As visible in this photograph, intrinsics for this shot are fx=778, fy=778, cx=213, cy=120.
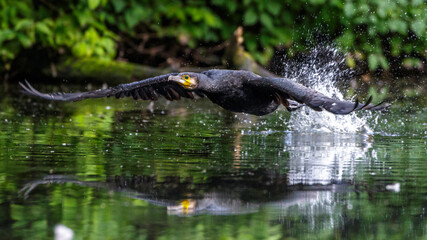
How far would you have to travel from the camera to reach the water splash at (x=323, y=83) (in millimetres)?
7773

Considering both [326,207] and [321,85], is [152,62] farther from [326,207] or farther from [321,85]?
[326,207]

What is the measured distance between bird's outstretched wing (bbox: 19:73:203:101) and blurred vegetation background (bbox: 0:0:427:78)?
5.67 meters

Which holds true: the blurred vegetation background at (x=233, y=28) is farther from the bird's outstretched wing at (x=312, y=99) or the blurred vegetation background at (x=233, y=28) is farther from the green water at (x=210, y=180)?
the bird's outstretched wing at (x=312, y=99)

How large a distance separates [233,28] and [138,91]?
23.8ft

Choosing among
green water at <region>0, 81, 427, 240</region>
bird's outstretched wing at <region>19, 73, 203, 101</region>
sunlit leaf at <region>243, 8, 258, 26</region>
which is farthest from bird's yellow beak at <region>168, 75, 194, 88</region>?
sunlit leaf at <region>243, 8, 258, 26</region>

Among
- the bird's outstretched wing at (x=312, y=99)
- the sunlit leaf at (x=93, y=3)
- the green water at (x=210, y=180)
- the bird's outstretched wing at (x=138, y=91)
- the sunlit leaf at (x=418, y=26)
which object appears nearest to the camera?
the green water at (x=210, y=180)

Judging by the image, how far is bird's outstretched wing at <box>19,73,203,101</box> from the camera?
661 cm

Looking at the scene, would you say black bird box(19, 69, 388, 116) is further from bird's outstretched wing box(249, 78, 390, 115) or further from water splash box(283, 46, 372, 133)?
water splash box(283, 46, 372, 133)

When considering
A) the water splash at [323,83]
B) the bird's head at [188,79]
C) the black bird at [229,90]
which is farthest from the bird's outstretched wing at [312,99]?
the water splash at [323,83]

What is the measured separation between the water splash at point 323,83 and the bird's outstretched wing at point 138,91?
50.3 inches

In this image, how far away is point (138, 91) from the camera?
285 inches

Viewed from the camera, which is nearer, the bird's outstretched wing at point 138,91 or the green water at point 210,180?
the green water at point 210,180

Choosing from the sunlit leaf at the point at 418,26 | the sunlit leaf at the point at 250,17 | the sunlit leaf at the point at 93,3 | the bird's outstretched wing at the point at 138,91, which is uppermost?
the sunlit leaf at the point at 93,3

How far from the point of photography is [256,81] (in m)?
6.38
